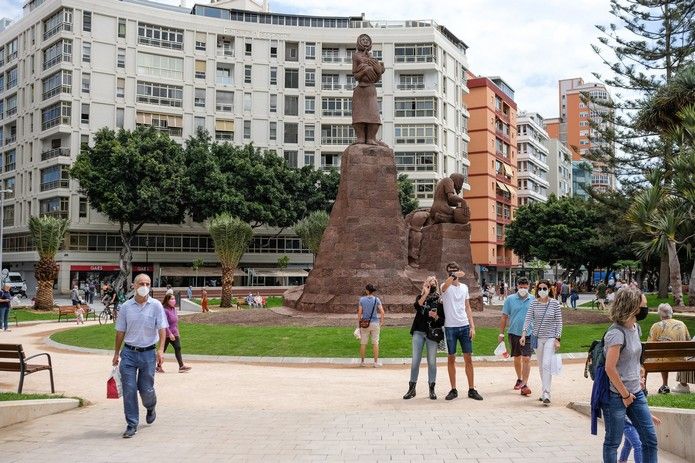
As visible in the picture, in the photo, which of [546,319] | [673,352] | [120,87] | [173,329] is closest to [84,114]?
[120,87]

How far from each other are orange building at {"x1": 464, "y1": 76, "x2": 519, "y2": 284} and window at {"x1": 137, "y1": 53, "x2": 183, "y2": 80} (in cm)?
3008

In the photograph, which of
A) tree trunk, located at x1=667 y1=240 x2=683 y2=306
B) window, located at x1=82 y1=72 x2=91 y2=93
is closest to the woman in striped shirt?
tree trunk, located at x1=667 y1=240 x2=683 y2=306

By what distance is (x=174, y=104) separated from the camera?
55.9 m

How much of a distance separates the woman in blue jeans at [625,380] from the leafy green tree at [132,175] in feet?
138

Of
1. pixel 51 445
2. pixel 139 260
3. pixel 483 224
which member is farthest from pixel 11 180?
pixel 51 445

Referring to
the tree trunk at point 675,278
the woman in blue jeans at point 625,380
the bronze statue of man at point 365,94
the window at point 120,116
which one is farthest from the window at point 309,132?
the woman in blue jeans at point 625,380

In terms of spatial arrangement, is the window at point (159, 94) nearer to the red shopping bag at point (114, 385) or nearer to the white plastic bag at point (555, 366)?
the red shopping bag at point (114, 385)

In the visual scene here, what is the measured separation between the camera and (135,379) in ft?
A: 24.6

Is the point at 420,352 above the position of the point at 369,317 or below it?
below

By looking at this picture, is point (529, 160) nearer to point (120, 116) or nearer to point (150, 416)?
point (120, 116)

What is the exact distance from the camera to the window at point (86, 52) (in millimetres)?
52438

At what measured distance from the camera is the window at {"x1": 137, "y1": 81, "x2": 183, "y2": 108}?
5456 centimetres

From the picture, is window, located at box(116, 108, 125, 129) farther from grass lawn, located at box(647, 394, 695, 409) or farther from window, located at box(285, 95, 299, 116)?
grass lawn, located at box(647, 394, 695, 409)

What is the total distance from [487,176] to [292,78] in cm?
2299
